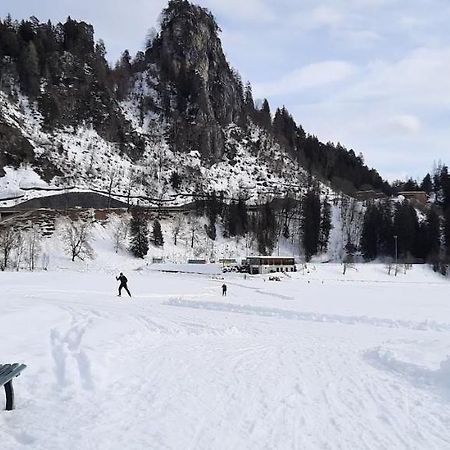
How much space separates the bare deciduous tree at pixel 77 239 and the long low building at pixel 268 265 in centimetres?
2291

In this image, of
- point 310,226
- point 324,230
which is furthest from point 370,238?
point 310,226

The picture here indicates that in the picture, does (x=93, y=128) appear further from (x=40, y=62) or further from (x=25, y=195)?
(x=25, y=195)

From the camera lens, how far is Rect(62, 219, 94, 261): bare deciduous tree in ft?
216

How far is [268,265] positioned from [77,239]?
91.7 ft

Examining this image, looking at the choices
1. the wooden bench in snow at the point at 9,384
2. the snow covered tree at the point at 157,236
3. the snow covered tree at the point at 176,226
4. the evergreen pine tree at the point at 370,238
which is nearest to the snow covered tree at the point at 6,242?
the snow covered tree at the point at 157,236

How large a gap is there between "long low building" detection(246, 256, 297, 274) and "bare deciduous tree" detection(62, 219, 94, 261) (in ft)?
75.2

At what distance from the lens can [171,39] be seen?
14062cm

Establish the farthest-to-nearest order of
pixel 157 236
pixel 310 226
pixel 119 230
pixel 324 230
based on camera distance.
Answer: pixel 324 230 < pixel 310 226 < pixel 157 236 < pixel 119 230

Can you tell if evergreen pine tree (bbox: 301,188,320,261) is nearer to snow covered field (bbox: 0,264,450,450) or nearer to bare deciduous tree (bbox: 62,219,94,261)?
bare deciduous tree (bbox: 62,219,94,261)

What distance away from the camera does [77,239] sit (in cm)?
6912

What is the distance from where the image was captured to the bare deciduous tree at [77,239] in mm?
65938

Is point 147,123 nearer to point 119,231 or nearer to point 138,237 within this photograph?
point 119,231

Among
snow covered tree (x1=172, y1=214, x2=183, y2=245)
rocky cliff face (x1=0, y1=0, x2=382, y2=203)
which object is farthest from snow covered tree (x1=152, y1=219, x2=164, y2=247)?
rocky cliff face (x1=0, y1=0, x2=382, y2=203)

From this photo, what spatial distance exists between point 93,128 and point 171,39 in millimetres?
52834
